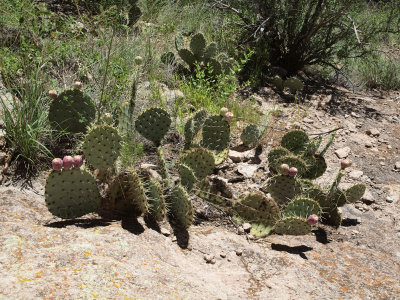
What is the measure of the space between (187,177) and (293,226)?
0.79 meters

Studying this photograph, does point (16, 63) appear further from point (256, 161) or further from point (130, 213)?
point (256, 161)

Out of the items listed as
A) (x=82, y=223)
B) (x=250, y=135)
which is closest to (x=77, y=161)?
(x=82, y=223)

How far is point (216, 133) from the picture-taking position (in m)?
3.26

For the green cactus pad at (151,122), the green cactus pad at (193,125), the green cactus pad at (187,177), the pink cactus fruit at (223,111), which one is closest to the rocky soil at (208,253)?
the green cactus pad at (187,177)

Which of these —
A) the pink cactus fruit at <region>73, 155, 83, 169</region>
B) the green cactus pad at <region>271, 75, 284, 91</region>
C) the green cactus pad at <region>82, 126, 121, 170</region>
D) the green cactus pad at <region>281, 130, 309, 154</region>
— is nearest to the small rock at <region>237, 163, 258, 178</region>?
the green cactus pad at <region>281, 130, 309, 154</region>

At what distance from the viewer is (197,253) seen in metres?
2.37

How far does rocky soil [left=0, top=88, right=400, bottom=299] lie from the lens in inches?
64.9

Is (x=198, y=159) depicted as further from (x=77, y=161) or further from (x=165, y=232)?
(x=77, y=161)

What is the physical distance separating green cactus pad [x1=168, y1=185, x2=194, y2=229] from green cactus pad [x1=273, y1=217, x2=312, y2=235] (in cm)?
64

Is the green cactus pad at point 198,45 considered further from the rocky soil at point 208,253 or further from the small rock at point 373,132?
the small rock at point 373,132

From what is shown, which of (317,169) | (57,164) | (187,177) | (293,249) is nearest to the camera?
(57,164)

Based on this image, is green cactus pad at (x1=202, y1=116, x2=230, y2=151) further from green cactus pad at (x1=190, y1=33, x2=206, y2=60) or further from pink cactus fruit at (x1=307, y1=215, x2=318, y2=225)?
green cactus pad at (x1=190, y1=33, x2=206, y2=60)

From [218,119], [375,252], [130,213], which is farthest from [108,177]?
[375,252]

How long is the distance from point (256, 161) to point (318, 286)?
5.63ft
